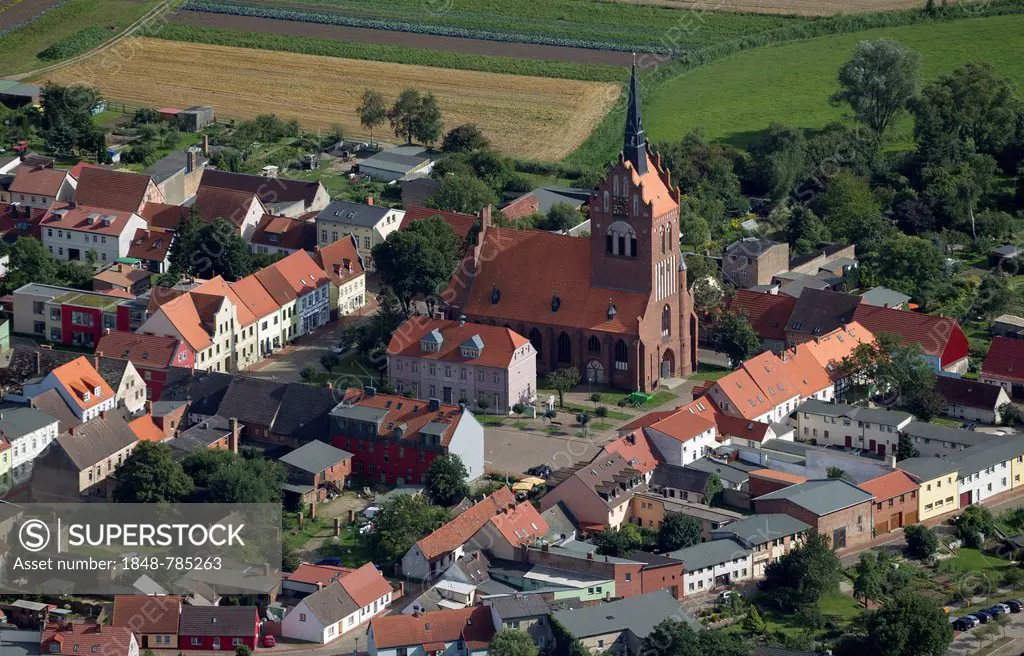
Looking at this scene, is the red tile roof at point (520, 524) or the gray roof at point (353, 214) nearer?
the red tile roof at point (520, 524)

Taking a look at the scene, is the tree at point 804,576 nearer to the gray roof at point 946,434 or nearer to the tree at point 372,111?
the gray roof at point 946,434

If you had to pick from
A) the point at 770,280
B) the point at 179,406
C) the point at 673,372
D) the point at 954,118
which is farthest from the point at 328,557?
the point at 954,118

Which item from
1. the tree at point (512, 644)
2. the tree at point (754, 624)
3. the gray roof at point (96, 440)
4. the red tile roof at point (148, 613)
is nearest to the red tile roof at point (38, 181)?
the gray roof at point (96, 440)

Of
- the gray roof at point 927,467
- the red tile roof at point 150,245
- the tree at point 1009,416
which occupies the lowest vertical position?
the tree at point 1009,416

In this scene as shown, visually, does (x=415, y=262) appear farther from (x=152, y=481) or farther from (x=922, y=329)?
(x=922, y=329)

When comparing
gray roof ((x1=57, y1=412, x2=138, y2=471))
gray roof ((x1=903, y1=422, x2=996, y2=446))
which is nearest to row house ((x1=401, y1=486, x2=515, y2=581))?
gray roof ((x1=57, y1=412, x2=138, y2=471))

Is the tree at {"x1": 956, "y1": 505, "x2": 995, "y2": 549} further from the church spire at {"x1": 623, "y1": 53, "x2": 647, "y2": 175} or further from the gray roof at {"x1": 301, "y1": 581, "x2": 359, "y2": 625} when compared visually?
the gray roof at {"x1": 301, "y1": 581, "x2": 359, "y2": 625}
